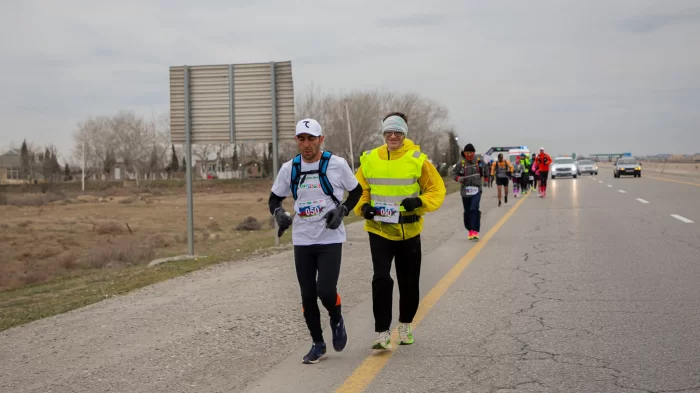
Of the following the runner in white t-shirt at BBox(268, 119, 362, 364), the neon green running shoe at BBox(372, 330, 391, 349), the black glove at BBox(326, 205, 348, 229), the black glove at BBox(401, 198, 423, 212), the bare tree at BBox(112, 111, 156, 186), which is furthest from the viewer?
the bare tree at BBox(112, 111, 156, 186)

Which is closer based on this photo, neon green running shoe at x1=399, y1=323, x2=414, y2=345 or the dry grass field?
neon green running shoe at x1=399, y1=323, x2=414, y2=345

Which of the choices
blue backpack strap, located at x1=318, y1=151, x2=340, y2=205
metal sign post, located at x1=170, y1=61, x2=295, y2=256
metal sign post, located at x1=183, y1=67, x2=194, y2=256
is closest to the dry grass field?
metal sign post, located at x1=183, y1=67, x2=194, y2=256

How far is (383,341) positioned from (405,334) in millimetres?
331

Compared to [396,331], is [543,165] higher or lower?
higher

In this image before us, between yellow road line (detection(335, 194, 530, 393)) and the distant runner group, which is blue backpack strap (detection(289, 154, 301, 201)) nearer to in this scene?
the distant runner group

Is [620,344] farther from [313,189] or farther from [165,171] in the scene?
[165,171]

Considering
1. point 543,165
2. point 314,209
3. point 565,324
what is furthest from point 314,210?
point 543,165

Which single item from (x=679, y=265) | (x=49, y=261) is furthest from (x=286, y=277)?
(x=49, y=261)

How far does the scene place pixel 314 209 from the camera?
5938mm

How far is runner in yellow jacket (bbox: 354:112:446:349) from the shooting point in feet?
20.6

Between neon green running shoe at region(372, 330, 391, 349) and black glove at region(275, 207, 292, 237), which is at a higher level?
black glove at region(275, 207, 292, 237)

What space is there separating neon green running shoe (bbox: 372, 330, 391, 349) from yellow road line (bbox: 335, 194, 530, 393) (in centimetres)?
6

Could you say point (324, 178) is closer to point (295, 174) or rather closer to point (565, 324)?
point (295, 174)

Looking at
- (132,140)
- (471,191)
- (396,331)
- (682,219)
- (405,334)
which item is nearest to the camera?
(405,334)
